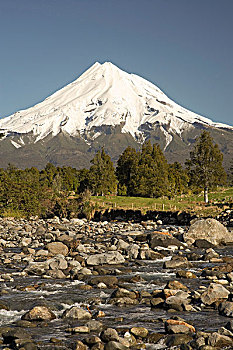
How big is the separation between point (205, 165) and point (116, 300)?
127 ft

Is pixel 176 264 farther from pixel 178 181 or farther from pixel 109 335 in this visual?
pixel 178 181

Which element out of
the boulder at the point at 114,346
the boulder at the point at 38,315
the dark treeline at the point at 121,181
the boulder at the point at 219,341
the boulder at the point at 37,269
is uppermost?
the dark treeline at the point at 121,181

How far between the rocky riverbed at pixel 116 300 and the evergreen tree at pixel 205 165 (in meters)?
27.3

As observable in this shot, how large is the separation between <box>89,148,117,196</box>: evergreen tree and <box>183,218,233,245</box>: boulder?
4312 cm

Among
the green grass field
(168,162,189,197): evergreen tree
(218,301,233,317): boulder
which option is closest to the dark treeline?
the green grass field

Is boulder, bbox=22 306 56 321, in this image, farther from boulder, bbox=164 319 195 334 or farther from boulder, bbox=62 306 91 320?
boulder, bbox=164 319 195 334

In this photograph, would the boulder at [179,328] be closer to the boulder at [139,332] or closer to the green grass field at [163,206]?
the boulder at [139,332]

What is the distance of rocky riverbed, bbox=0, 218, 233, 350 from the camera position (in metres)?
8.63

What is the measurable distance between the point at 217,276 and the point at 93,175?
56.0 meters

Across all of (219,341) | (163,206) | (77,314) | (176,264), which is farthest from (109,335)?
(163,206)

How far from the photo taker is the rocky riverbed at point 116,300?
8.63 meters

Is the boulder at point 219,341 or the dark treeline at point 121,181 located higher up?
the dark treeline at point 121,181

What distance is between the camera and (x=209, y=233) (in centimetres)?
2466

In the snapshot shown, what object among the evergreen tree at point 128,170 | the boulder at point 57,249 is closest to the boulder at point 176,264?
the boulder at point 57,249
